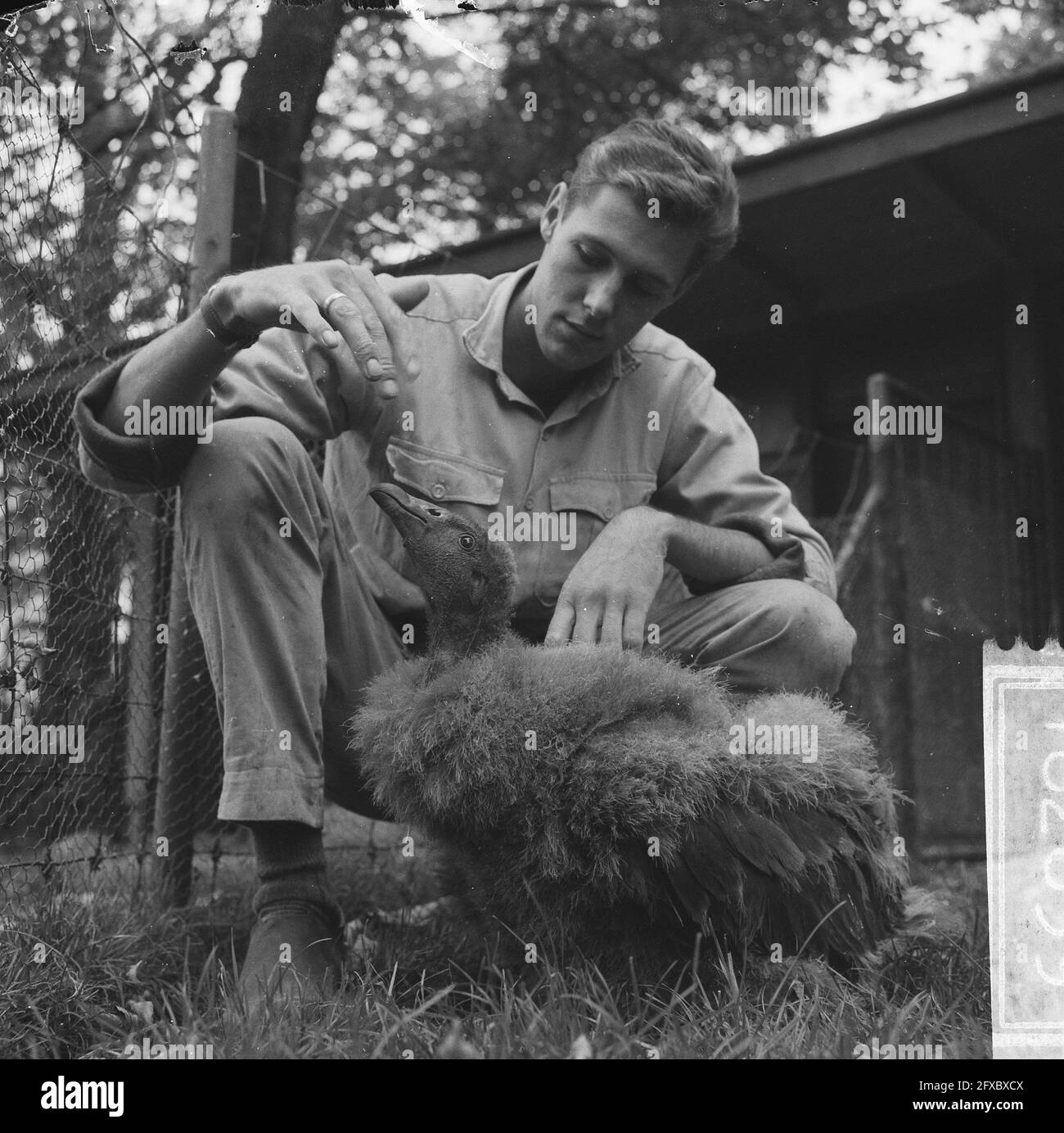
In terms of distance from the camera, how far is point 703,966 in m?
1.99

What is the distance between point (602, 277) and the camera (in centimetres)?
246

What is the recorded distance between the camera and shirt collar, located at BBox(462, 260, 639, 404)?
8.65 ft

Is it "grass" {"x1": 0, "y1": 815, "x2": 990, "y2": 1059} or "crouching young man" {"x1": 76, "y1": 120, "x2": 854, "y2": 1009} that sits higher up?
"crouching young man" {"x1": 76, "y1": 120, "x2": 854, "y2": 1009}

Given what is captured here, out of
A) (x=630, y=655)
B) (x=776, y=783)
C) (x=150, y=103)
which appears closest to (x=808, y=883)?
(x=776, y=783)

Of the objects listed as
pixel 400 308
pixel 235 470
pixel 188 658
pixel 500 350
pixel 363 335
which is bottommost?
pixel 188 658

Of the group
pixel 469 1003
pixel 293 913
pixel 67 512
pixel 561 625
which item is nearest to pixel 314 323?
pixel 561 625

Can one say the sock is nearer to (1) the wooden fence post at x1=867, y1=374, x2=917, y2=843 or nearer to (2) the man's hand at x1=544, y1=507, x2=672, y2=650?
(2) the man's hand at x1=544, y1=507, x2=672, y2=650

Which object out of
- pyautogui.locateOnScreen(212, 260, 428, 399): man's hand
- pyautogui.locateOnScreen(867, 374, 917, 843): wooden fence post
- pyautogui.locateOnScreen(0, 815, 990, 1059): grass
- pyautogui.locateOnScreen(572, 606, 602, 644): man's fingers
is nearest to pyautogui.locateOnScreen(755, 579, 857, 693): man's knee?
pyautogui.locateOnScreen(572, 606, 602, 644): man's fingers

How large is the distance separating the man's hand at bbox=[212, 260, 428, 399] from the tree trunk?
2.56 feet

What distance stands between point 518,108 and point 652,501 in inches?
55.6

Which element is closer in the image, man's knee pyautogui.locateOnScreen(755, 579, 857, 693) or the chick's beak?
the chick's beak

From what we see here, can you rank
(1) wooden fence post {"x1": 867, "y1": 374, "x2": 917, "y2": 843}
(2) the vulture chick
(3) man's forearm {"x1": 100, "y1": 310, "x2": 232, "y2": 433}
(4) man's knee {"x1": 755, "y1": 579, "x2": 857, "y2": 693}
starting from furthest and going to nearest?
(1) wooden fence post {"x1": 867, "y1": 374, "x2": 917, "y2": 843} → (4) man's knee {"x1": 755, "y1": 579, "x2": 857, "y2": 693} → (3) man's forearm {"x1": 100, "y1": 310, "x2": 232, "y2": 433} → (2) the vulture chick

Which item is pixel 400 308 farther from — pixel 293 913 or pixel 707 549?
pixel 293 913

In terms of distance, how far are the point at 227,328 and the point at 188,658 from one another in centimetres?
121
